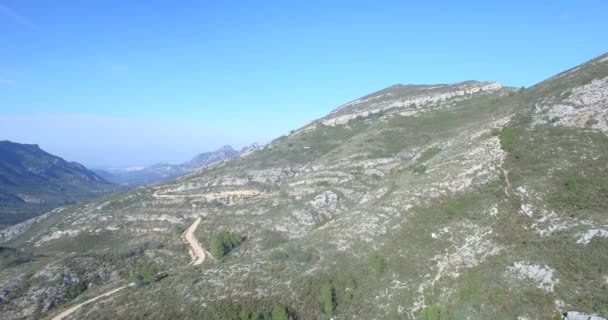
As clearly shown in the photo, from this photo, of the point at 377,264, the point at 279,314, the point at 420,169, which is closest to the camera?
the point at 279,314

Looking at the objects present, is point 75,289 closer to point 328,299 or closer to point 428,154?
point 328,299

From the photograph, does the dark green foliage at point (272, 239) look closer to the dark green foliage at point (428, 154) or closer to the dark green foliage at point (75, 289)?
the dark green foliage at point (75, 289)

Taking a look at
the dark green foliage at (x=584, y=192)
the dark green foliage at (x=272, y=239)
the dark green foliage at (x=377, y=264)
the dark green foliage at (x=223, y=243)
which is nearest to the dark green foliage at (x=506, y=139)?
the dark green foliage at (x=584, y=192)

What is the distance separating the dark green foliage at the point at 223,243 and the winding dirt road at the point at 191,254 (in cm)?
212

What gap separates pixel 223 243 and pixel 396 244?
38283mm

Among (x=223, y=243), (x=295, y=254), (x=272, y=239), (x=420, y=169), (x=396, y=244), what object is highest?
(x=420, y=169)

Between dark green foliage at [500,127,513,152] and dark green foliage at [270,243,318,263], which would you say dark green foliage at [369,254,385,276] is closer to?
dark green foliage at [270,243,318,263]

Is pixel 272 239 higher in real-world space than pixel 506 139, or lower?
lower

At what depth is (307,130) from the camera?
17650 cm

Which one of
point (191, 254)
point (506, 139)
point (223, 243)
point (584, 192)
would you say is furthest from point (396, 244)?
point (191, 254)

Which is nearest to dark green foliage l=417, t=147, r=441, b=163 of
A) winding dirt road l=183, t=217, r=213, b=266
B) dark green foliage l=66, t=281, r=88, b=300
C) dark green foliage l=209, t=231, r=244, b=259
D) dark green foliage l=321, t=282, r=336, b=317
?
dark green foliage l=321, t=282, r=336, b=317

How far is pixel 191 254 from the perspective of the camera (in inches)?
3159

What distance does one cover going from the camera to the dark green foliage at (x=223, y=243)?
254 ft

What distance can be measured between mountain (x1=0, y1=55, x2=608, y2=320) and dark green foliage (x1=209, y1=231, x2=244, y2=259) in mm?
470
